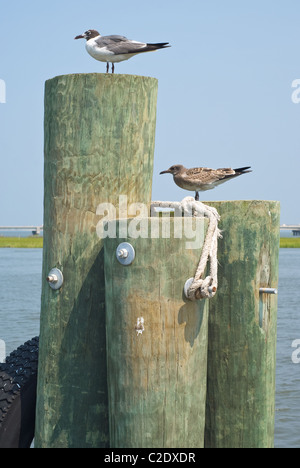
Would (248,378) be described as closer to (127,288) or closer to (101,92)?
(127,288)

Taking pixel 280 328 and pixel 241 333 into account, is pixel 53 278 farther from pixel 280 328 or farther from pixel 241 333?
pixel 280 328

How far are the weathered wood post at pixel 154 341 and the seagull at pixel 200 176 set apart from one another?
6.27 ft

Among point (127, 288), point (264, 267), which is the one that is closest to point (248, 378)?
point (264, 267)

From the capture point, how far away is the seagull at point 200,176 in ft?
18.2

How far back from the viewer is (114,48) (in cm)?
489

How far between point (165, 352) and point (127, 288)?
39 cm

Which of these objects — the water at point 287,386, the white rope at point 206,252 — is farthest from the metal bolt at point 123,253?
the water at point 287,386

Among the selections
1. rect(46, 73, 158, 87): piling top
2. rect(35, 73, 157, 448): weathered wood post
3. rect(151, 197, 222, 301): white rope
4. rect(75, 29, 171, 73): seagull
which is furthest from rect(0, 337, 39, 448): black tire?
rect(75, 29, 171, 73): seagull

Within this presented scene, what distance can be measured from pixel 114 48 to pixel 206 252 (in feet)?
6.31

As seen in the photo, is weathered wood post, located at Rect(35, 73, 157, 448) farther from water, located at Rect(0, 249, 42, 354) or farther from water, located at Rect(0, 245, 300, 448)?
water, located at Rect(0, 249, 42, 354)

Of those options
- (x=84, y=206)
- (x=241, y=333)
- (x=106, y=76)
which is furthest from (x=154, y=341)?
(x=106, y=76)

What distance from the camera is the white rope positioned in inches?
143

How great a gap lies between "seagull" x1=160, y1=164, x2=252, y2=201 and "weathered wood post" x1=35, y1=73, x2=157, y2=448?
58.1 inches

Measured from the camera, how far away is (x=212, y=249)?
12.5ft
